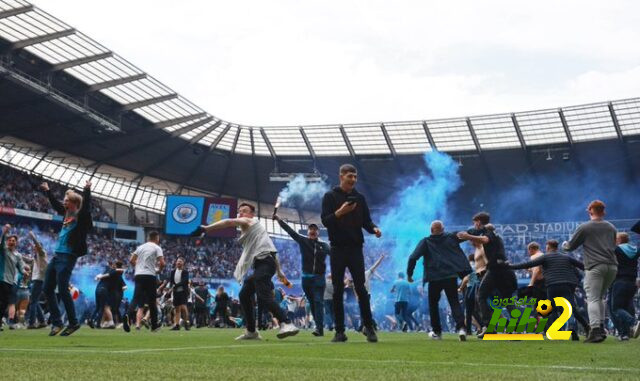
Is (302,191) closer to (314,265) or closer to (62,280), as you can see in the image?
(314,265)

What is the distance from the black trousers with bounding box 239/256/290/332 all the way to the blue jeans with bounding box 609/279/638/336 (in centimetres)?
538

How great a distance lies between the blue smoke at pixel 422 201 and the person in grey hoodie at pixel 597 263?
36.5 m

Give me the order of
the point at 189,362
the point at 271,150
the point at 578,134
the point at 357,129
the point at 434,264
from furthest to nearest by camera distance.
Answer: the point at 271,150 → the point at 357,129 → the point at 578,134 → the point at 434,264 → the point at 189,362

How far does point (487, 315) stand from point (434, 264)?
1201 millimetres

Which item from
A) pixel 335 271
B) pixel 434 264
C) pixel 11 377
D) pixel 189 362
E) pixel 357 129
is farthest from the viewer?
pixel 357 129

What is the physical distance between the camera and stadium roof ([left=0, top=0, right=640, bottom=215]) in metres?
36.3

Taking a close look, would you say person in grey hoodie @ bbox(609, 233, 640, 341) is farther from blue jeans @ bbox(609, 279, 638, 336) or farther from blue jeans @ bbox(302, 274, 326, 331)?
blue jeans @ bbox(302, 274, 326, 331)

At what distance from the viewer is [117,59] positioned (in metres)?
Answer: 37.1

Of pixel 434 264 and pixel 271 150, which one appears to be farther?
pixel 271 150

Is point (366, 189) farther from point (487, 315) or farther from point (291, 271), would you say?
point (487, 315)

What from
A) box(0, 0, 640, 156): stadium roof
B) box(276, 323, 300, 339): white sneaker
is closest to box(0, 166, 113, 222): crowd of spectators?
box(0, 0, 640, 156): stadium roof

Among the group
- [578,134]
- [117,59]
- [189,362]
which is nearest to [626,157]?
[578,134]

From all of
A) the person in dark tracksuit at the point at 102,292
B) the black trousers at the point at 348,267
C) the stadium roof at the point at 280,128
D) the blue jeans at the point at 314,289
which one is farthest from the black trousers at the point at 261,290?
the stadium roof at the point at 280,128

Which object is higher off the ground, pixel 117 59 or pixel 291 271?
pixel 117 59
